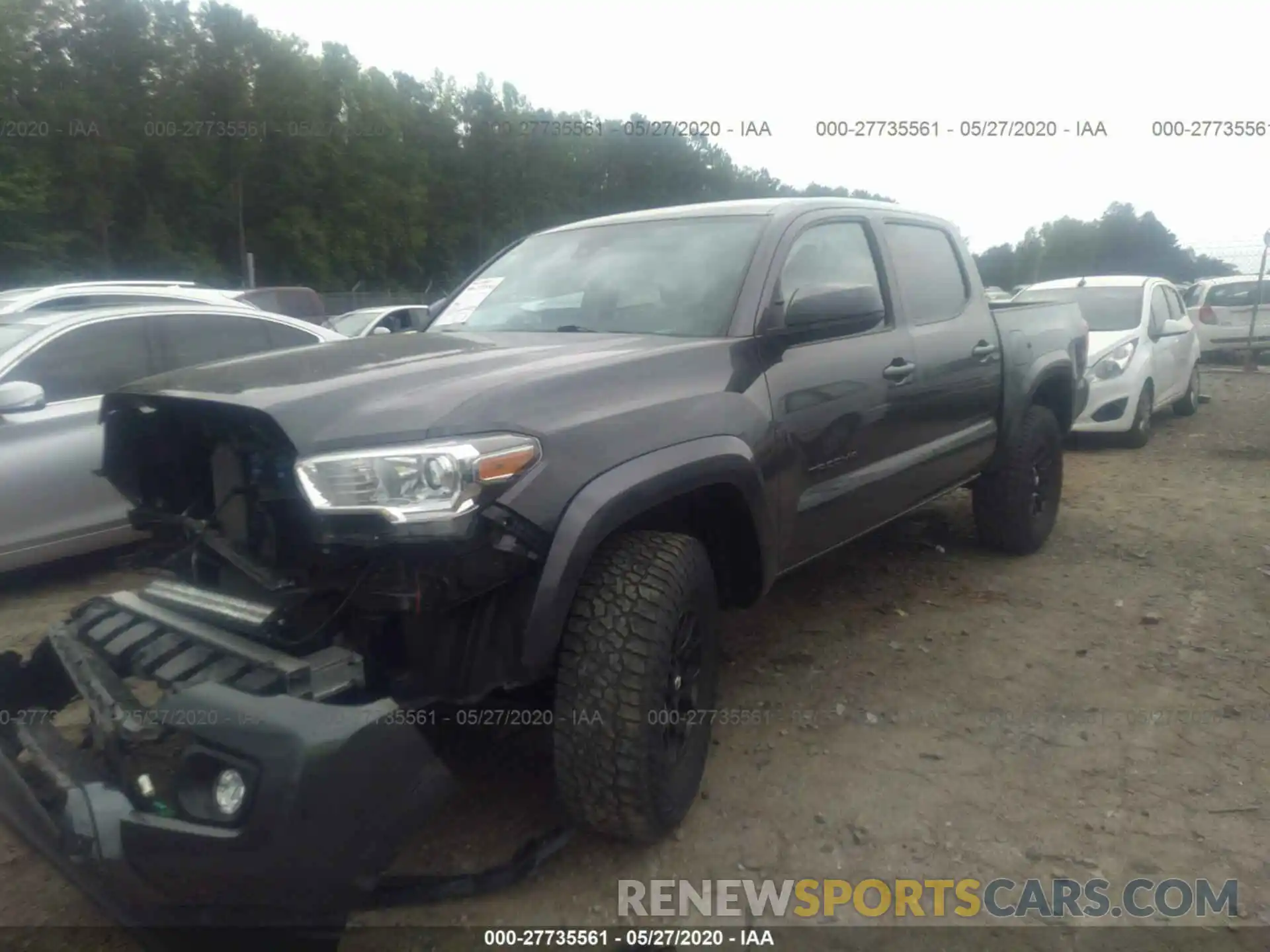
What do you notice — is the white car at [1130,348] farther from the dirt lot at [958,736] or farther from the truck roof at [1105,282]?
the dirt lot at [958,736]

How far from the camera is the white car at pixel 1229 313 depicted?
1711 centimetres

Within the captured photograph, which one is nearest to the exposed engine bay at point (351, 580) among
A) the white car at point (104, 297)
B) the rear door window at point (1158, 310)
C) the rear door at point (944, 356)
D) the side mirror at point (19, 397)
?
the rear door at point (944, 356)

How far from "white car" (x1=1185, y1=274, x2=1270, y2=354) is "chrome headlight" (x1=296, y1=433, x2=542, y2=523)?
18.2 meters

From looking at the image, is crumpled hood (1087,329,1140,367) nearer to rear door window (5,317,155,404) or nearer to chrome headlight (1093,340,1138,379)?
chrome headlight (1093,340,1138,379)

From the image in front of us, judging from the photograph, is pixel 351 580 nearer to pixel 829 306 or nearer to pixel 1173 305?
pixel 829 306

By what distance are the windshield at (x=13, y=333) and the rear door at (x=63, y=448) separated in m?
0.11

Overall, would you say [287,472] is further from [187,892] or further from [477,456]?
[187,892]

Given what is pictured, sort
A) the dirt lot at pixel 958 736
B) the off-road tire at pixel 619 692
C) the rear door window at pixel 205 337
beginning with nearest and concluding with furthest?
the off-road tire at pixel 619 692, the dirt lot at pixel 958 736, the rear door window at pixel 205 337

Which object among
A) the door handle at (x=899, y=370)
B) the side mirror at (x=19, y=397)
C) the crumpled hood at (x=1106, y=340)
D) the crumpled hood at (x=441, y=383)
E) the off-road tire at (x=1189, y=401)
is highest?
the crumpled hood at (x=441, y=383)

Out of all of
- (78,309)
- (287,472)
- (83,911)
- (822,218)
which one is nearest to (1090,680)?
(822,218)

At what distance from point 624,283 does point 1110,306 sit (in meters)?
7.57

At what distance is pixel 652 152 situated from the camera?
55.0 m

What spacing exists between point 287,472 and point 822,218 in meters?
2.36

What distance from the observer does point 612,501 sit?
2455 mm
